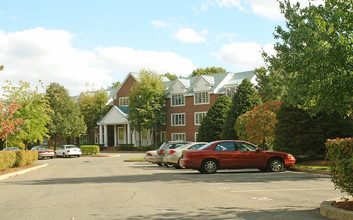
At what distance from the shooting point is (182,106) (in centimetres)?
5834

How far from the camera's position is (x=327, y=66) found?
1512cm

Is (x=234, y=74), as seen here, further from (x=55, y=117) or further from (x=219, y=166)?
(x=219, y=166)

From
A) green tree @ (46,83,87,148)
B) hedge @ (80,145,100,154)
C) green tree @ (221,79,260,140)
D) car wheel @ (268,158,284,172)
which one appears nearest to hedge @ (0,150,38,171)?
car wheel @ (268,158,284,172)

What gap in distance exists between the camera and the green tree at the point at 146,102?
57.2 metres

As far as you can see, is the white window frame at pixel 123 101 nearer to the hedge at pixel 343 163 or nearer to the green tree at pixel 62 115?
the green tree at pixel 62 115

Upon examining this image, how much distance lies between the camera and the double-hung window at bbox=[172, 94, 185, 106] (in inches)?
2303

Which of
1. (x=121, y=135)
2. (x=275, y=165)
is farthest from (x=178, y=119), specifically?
(x=275, y=165)

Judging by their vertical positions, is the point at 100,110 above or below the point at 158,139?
above

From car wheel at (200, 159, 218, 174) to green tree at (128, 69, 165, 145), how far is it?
38405mm

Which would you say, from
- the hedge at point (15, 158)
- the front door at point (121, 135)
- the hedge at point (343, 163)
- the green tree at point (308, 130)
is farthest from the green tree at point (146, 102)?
the hedge at point (343, 163)

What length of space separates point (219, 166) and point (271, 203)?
29.6ft

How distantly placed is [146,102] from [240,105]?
2170 centimetres

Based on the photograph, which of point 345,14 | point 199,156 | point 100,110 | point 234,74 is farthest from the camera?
point 100,110

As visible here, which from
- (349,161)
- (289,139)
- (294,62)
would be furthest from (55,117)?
(349,161)
